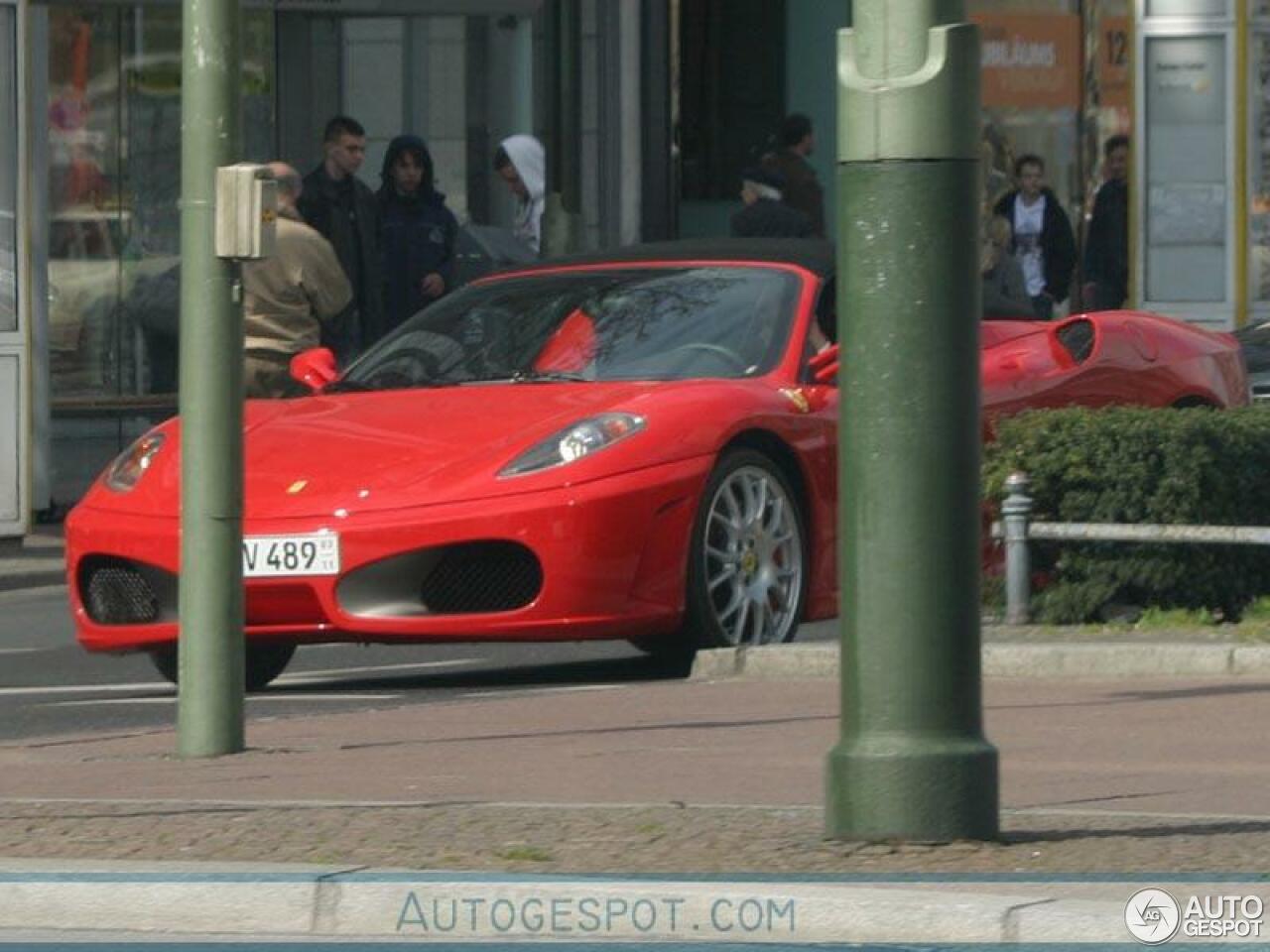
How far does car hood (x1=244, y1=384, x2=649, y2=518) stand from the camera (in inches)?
438

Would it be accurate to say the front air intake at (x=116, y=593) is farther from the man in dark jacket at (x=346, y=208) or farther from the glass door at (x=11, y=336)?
the man in dark jacket at (x=346, y=208)

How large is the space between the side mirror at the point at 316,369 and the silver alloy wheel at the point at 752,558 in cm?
186

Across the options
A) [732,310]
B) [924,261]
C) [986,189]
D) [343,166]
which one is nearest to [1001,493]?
[732,310]

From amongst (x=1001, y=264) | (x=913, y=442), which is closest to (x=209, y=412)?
(x=913, y=442)

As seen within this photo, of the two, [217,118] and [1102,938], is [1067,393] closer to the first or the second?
[217,118]

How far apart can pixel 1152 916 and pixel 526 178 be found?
52.0ft

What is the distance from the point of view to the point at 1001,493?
1193 centimetres

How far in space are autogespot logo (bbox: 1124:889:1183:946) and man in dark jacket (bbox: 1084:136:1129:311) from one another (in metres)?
17.2

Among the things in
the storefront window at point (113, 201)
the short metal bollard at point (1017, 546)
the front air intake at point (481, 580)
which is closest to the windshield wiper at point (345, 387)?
the front air intake at point (481, 580)

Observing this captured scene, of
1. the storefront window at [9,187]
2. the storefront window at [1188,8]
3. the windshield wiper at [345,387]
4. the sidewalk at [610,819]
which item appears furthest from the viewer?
the storefront window at [1188,8]

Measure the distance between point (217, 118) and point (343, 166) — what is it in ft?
28.3

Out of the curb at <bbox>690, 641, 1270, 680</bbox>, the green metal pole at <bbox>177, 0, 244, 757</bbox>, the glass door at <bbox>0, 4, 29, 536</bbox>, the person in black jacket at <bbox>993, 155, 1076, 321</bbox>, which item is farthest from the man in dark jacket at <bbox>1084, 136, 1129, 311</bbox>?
the green metal pole at <bbox>177, 0, 244, 757</bbox>

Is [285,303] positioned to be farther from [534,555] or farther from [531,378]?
[534,555]

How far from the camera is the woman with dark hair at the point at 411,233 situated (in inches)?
746
